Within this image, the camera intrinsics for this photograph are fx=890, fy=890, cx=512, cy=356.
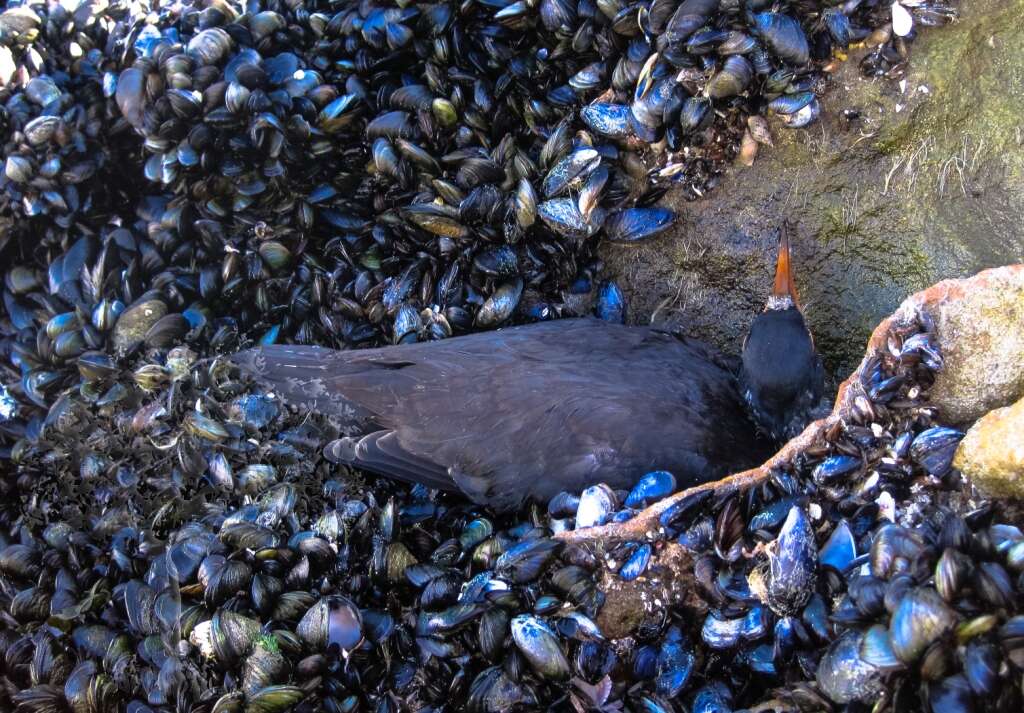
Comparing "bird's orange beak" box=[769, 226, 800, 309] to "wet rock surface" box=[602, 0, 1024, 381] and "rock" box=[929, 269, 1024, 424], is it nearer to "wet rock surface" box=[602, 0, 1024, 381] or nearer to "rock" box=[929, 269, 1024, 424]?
"wet rock surface" box=[602, 0, 1024, 381]

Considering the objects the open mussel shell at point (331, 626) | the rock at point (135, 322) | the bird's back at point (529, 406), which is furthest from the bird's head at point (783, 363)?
the rock at point (135, 322)

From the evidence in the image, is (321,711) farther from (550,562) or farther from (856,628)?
(856,628)

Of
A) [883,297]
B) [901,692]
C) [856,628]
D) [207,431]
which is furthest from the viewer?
[883,297]

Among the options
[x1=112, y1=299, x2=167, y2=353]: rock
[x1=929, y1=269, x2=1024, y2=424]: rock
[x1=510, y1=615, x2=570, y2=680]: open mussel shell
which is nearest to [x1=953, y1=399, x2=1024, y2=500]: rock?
[x1=929, y1=269, x2=1024, y2=424]: rock

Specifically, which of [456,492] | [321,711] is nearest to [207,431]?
[456,492]

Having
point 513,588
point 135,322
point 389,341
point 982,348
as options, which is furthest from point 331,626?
point 982,348
